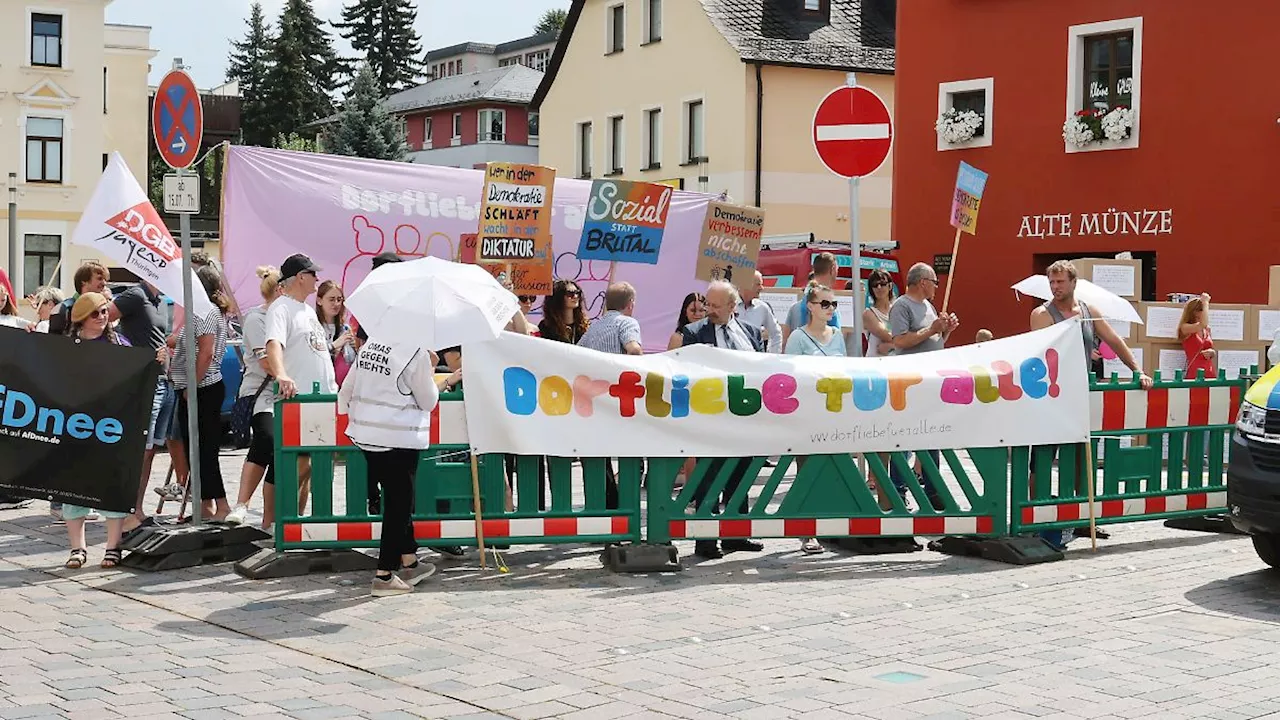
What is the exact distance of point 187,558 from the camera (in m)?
9.88

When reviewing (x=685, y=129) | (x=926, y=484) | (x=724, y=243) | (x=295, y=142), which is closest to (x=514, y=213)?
(x=724, y=243)

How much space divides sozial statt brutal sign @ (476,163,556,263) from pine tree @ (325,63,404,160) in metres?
54.7

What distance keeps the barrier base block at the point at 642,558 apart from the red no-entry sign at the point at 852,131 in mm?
2599

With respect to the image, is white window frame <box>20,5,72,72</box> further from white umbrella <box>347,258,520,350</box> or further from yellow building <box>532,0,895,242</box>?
white umbrella <box>347,258,520,350</box>

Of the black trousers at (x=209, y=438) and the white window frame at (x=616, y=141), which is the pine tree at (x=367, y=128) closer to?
the white window frame at (x=616, y=141)

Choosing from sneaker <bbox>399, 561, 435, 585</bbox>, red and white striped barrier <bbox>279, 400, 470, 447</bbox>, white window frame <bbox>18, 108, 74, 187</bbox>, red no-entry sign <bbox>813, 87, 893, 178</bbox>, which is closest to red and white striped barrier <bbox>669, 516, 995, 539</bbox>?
sneaker <bbox>399, 561, 435, 585</bbox>

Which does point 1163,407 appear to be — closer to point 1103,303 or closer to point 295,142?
point 1103,303

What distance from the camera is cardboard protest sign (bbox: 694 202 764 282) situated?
1725 cm

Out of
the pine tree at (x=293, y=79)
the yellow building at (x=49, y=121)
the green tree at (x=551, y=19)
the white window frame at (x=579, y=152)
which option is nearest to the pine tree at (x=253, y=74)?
the pine tree at (x=293, y=79)

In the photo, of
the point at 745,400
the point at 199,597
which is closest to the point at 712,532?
the point at 745,400

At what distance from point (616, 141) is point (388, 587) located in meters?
36.1

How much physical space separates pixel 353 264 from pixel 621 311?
22.2 ft

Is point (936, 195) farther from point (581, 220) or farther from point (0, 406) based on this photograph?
point (0, 406)

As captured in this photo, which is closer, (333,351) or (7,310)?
(333,351)
